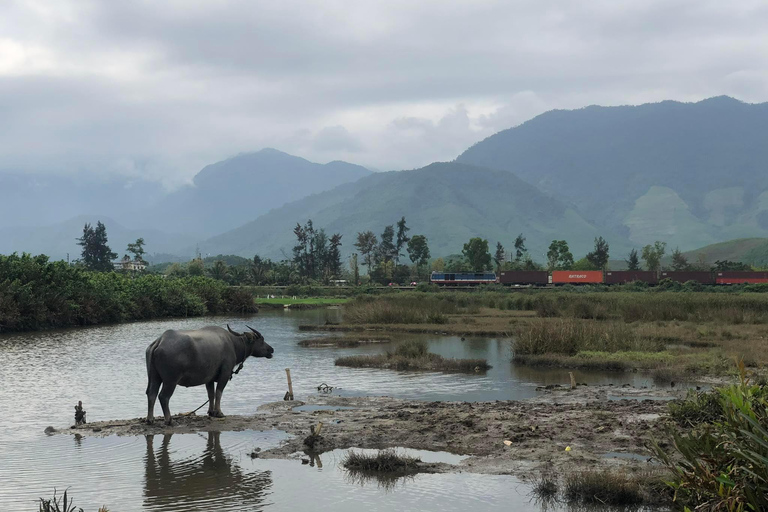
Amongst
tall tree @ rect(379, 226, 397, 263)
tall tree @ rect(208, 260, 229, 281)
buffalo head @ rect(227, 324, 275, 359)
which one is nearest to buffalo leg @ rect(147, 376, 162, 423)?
buffalo head @ rect(227, 324, 275, 359)

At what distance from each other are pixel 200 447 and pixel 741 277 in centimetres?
10182

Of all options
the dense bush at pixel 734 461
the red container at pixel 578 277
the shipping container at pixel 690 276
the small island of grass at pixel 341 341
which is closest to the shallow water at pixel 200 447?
the dense bush at pixel 734 461

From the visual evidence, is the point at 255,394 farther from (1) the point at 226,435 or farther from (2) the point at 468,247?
(2) the point at 468,247

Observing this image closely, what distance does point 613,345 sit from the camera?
104ft

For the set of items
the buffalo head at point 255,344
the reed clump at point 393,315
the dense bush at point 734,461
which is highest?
the buffalo head at point 255,344

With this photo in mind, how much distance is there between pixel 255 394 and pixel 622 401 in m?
10.5

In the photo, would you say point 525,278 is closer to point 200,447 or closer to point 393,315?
point 393,315

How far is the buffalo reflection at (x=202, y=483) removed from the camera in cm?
1196

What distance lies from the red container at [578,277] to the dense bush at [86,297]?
54961 mm

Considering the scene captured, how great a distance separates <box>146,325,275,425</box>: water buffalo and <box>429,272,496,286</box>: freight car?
316 ft

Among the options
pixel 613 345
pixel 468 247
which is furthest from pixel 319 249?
pixel 613 345

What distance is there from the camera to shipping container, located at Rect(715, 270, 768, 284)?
101 meters

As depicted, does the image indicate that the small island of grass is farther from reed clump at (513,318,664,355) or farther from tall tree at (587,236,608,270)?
tall tree at (587,236,608,270)

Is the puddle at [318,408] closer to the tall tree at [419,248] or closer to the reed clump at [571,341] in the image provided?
the reed clump at [571,341]
